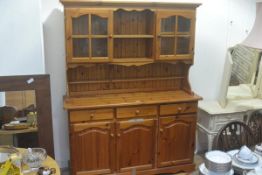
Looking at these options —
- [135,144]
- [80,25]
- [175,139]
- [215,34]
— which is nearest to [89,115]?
[135,144]

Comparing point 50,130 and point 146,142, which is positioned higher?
point 50,130

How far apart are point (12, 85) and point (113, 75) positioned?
102cm

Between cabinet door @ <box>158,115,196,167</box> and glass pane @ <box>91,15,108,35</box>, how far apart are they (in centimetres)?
103

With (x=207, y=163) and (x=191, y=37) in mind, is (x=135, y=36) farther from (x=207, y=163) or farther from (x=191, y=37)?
(x=207, y=163)

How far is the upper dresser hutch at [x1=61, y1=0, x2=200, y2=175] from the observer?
254cm

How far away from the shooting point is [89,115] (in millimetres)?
2555

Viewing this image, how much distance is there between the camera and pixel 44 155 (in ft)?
5.79

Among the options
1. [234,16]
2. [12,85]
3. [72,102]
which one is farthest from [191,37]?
[12,85]

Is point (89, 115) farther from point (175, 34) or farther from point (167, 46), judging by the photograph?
point (175, 34)

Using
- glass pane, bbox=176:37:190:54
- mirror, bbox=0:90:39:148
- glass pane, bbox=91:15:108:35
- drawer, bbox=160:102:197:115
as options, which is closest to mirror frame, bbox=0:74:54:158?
mirror, bbox=0:90:39:148

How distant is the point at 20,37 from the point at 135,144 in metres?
1.45

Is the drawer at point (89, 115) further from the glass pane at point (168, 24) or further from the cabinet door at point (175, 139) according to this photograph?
the glass pane at point (168, 24)

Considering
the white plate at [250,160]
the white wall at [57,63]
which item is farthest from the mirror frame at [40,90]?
the white plate at [250,160]

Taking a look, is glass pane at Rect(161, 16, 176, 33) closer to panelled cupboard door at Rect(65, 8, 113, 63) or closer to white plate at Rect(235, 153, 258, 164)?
panelled cupboard door at Rect(65, 8, 113, 63)
